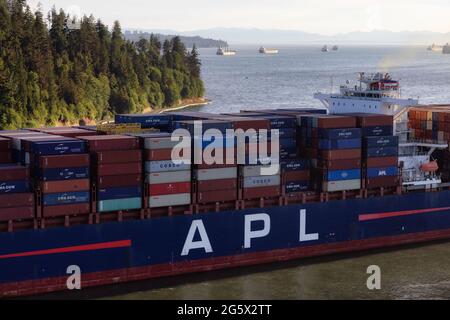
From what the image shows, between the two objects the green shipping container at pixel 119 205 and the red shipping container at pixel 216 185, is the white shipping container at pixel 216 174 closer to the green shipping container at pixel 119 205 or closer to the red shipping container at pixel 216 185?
the red shipping container at pixel 216 185

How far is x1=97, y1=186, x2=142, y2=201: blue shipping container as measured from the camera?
35.0 m

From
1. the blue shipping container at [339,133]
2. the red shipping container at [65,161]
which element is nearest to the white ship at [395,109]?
the blue shipping container at [339,133]

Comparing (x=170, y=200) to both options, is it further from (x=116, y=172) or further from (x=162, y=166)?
(x=116, y=172)

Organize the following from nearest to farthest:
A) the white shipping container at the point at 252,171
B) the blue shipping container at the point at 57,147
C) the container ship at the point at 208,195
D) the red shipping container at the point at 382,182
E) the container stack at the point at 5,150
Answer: the container ship at the point at 208,195 → the blue shipping container at the point at 57,147 → the container stack at the point at 5,150 → the white shipping container at the point at 252,171 → the red shipping container at the point at 382,182

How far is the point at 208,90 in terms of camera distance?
552ft

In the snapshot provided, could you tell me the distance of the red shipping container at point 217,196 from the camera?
1470 inches

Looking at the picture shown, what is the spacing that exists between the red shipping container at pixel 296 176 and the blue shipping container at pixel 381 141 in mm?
3843

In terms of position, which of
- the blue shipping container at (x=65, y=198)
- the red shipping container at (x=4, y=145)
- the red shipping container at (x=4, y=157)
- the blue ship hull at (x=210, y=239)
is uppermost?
the red shipping container at (x=4, y=145)

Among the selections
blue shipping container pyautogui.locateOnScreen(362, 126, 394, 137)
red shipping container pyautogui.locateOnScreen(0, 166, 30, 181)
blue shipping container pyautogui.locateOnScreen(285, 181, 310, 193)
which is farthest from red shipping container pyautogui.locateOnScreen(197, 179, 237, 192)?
blue shipping container pyautogui.locateOnScreen(362, 126, 394, 137)

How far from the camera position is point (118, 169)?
35031mm

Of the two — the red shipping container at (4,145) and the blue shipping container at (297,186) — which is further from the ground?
the red shipping container at (4,145)

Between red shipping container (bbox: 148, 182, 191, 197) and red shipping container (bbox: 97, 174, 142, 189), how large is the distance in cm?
84

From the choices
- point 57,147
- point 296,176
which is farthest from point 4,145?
point 296,176
